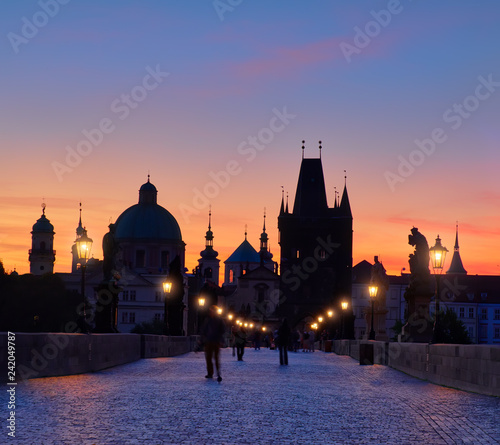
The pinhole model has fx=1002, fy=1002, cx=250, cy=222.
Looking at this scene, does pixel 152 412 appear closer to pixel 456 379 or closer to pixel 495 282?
pixel 456 379

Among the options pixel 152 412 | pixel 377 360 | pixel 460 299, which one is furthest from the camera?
pixel 460 299

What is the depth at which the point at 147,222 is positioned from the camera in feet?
527

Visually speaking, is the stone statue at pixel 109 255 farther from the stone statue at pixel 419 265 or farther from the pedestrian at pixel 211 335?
the pedestrian at pixel 211 335

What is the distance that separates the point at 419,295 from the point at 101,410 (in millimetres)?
20567

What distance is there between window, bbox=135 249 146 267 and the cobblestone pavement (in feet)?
459

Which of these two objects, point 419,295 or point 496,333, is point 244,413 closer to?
point 419,295

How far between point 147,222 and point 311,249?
30.0 meters

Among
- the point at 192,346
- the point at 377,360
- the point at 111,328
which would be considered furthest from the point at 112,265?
the point at 192,346

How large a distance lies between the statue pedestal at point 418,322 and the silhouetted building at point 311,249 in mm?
109809

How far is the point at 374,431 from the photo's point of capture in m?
11.4

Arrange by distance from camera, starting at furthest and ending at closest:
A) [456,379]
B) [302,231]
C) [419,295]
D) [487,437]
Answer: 1. [302,231]
2. [419,295]
3. [456,379]
4. [487,437]

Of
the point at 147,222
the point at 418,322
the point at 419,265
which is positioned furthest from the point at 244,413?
the point at 147,222


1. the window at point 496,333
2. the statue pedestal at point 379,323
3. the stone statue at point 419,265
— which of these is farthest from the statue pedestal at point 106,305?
the window at point 496,333

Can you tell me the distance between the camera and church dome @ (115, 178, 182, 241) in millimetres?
159500
